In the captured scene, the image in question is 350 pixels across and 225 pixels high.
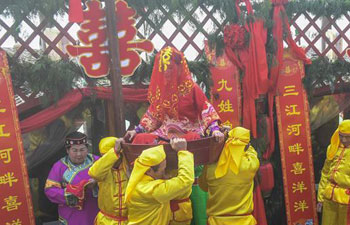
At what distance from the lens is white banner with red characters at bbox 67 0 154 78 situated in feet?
11.0

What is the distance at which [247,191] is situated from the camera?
2.96 metres

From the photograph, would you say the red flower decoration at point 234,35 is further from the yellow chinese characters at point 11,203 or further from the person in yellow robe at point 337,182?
the yellow chinese characters at point 11,203

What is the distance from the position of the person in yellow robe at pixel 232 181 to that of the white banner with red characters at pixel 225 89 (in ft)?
2.85

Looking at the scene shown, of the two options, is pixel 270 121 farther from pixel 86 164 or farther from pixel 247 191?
pixel 86 164

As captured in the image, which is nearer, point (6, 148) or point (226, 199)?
point (226, 199)

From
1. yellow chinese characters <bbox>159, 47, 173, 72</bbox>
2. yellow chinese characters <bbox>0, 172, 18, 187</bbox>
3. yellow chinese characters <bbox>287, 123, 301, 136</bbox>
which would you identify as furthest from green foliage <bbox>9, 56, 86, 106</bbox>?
yellow chinese characters <bbox>287, 123, 301, 136</bbox>

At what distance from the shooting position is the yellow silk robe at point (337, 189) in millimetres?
3428

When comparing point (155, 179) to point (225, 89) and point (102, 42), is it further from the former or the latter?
point (225, 89)

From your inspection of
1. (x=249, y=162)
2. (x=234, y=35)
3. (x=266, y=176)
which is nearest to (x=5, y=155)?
(x=249, y=162)

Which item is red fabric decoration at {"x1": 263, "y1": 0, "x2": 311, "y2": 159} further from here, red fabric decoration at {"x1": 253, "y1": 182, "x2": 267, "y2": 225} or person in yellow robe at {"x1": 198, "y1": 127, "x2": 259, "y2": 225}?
person in yellow robe at {"x1": 198, "y1": 127, "x2": 259, "y2": 225}

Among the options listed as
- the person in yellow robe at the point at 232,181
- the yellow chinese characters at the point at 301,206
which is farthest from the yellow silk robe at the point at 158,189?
the yellow chinese characters at the point at 301,206

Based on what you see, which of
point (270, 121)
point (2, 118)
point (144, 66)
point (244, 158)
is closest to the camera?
point (244, 158)

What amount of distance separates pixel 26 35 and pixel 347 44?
3.68 metres

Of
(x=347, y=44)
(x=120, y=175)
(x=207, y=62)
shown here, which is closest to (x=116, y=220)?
(x=120, y=175)
